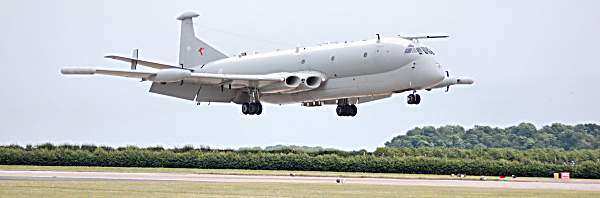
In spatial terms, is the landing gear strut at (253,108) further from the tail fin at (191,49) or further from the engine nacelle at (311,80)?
the tail fin at (191,49)

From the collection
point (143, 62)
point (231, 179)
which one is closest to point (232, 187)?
point (231, 179)

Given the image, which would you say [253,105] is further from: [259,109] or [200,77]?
[200,77]

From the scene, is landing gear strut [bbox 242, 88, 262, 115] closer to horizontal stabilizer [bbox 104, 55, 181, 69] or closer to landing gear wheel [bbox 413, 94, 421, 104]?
horizontal stabilizer [bbox 104, 55, 181, 69]

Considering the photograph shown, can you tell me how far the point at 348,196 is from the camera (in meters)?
38.5

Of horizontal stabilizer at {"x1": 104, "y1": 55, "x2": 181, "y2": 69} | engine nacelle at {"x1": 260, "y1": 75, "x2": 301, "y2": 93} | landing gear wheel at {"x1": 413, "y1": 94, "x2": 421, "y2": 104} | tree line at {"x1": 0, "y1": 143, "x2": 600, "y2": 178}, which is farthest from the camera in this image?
horizontal stabilizer at {"x1": 104, "y1": 55, "x2": 181, "y2": 69}

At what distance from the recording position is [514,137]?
86062mm

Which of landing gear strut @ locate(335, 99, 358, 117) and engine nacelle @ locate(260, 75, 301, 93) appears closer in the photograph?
engine nacelle @ locate(260, 75, 301, 93)

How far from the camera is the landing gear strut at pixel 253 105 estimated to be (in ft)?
209

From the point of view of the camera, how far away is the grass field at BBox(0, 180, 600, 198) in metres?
37.9

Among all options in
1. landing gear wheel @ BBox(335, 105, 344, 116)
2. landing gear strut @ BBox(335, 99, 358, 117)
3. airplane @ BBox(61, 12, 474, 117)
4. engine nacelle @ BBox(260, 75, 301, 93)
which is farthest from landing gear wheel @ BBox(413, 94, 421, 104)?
landing gear wheel @ BBox(335, 105, 344, 116)

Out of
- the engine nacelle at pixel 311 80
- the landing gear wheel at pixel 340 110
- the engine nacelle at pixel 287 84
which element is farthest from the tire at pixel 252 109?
the landing gear wheel at pixel 340 110

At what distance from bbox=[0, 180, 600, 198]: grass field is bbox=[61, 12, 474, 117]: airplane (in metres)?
13.6

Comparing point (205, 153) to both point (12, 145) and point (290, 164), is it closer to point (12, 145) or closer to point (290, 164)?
point (290, 164)

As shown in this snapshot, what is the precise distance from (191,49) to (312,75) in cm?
1467
